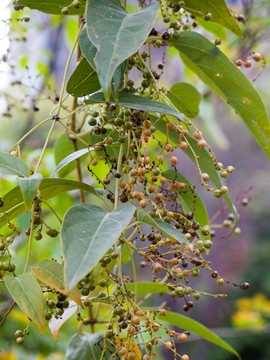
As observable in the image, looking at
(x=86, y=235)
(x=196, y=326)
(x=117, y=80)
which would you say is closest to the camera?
(x=86, y=235)

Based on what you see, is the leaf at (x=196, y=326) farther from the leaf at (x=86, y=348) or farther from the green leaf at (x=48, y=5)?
the green leaf at (x=48, y=5)

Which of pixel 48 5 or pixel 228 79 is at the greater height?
pixel 48 5

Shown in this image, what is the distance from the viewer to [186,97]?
3.02 ft

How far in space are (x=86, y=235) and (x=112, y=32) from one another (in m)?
0.25

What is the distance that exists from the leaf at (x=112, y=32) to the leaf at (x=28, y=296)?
0.25 metres

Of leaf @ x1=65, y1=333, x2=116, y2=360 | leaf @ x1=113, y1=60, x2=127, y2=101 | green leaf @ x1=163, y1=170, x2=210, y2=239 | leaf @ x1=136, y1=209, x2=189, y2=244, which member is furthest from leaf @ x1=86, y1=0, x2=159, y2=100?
leaf @ x1=65, y1=333, x2=116, y2=360

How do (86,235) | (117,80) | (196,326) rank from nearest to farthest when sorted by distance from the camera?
(86,235), (117,80), (196,326)

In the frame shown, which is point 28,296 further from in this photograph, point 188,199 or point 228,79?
point 228,79

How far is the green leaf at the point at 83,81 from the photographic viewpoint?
2.08ft

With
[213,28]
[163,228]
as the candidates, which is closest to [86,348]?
[163,228]

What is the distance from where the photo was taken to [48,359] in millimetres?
1853

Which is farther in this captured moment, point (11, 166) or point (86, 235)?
point (11, 166)

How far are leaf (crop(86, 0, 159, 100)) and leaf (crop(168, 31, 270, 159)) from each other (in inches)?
7.5

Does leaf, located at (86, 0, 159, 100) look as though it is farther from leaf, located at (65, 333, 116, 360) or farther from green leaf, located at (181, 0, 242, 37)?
leaf, located at (65, 333, 116, 360)
